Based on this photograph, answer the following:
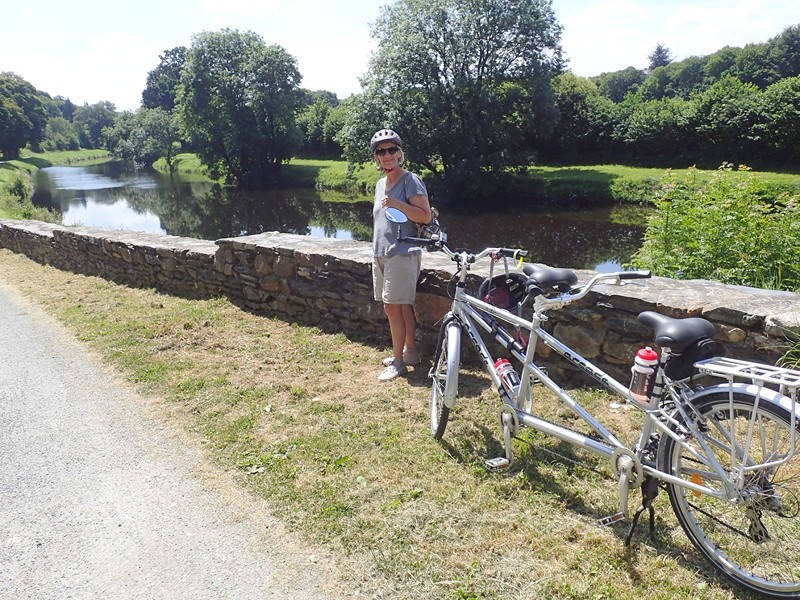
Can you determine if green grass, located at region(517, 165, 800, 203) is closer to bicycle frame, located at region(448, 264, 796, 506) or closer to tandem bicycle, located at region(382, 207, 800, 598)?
bicycle frame, located at region(448, 264, 796, 506)

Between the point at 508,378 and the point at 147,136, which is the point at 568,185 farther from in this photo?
the point at 147,136

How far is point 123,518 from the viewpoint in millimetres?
2812

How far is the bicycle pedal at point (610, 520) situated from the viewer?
2.34 m

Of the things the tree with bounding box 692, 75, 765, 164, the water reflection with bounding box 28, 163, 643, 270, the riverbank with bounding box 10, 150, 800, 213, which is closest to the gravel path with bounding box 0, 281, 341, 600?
the water reflection with bounding box 28, 163, 643, 270

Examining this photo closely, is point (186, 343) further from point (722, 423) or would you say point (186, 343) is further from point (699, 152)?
point (699, 152)

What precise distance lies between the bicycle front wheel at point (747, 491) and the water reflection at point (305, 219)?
13.0 m

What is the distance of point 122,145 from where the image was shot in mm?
77125

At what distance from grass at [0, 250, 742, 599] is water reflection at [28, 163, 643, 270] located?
11.8 metres

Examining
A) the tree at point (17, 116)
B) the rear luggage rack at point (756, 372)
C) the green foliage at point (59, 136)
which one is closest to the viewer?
the rear luggage rack at point (756, 372)

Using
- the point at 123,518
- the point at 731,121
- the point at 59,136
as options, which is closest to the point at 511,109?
the point at 731,121

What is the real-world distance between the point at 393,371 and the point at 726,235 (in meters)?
3.56

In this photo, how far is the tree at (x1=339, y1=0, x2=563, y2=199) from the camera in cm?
2572

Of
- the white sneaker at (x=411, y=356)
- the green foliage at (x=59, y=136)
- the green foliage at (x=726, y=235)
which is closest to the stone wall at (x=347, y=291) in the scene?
the white sneaker at (x=411, y=356)

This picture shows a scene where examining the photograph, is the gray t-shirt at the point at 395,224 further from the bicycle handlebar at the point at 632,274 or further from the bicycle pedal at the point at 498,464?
the bicycle handlebar at the point at 632,274
